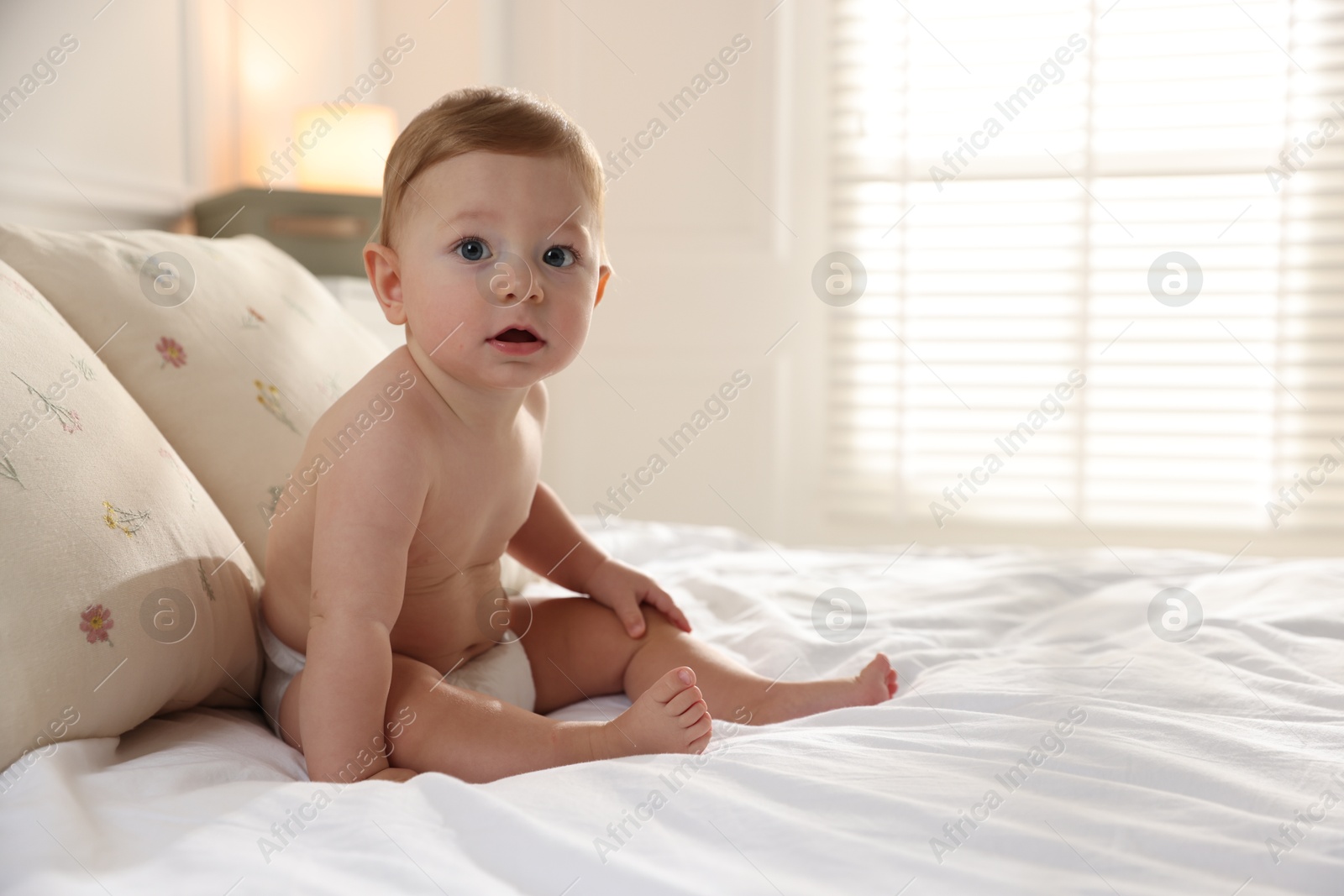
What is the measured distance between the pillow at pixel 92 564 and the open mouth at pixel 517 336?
0.87ft

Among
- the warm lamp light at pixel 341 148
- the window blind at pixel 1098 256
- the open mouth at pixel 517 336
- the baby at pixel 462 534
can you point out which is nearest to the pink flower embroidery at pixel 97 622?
the baby at pixel 462 534

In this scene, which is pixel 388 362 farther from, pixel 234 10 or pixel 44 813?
pixel 234 10

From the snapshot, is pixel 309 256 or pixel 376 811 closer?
pixel 376 811

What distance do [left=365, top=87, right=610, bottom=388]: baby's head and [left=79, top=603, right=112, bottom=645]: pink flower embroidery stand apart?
295mm

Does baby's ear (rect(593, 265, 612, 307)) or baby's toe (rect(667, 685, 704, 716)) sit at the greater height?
baby's ear (rect(593, 265, 612, 307))

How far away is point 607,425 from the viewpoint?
2.70 metres

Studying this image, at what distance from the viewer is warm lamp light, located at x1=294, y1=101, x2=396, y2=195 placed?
1.96 m

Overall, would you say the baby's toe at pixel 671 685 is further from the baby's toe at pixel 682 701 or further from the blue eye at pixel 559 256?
the blue eye at pixel 559 256

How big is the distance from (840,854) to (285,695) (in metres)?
0.47

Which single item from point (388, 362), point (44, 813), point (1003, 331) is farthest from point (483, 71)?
point (44, 813)

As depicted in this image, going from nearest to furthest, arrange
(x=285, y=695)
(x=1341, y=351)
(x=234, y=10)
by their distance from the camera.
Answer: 1. (x=285, y=695)
2. (x=234, y=10)
3. (x=1341, y=351)

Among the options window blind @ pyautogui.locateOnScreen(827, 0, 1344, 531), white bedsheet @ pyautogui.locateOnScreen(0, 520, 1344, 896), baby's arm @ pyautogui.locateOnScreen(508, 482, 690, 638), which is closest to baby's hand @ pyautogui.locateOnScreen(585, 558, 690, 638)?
baby's arm @ pyautogui.locateOnScreen(508, 482, 690, 638)

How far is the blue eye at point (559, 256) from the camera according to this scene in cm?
78

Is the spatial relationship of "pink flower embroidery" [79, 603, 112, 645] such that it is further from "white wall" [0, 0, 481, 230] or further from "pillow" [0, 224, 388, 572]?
"white wall" [0, 0, 481, 230]
